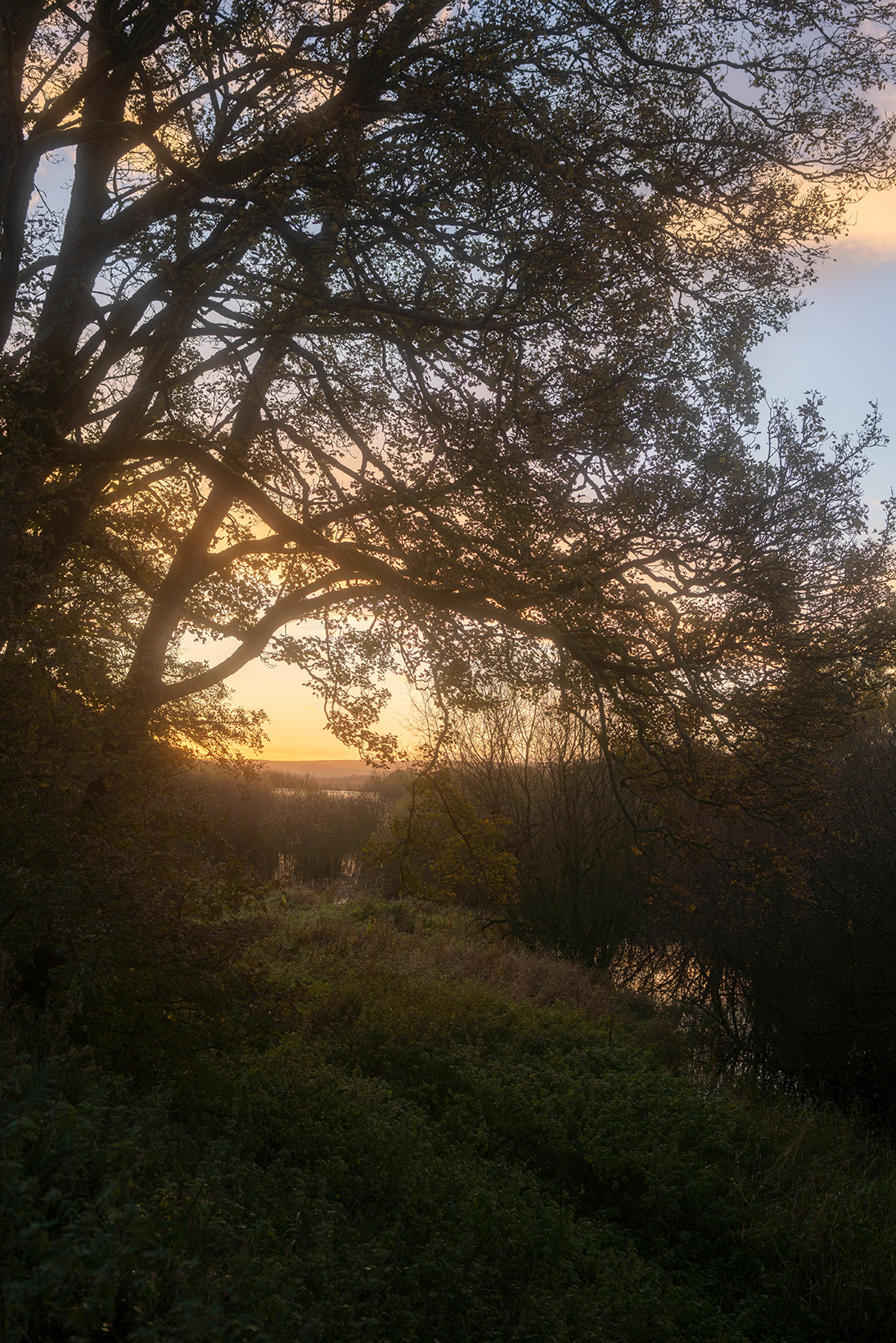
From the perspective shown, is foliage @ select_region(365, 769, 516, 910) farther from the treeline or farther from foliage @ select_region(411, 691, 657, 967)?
foliage @ select_region(411, 691, 657, 967)

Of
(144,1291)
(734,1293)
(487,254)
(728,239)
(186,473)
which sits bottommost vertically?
(734,1293)

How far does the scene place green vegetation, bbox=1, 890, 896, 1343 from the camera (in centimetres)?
316

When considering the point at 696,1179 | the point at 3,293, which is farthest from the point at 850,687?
the point at 3,293

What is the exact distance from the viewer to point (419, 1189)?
5.86 m

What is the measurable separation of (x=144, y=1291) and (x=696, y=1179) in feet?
19.5

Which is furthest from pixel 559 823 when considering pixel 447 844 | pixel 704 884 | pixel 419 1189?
pixel 419 1189

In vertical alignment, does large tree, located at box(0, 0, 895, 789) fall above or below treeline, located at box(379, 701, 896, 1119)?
above

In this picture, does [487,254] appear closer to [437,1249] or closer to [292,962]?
[437,1249]

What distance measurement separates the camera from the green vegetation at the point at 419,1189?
3.16 m

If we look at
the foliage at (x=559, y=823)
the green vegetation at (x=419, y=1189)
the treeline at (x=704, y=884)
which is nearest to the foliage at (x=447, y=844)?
the treeline at (x=704, y=884)

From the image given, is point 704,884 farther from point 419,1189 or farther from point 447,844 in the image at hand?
point 419,1189

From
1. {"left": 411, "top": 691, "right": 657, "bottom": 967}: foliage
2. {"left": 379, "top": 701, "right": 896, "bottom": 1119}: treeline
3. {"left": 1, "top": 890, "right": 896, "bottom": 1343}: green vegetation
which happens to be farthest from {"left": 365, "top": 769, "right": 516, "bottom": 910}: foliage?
{"left": 411, "top": 691, "right": 657, "bottom": 967}: foliage

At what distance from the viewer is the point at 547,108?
7.44 m

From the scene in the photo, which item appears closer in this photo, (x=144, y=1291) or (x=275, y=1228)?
(x=144, y=1291)
